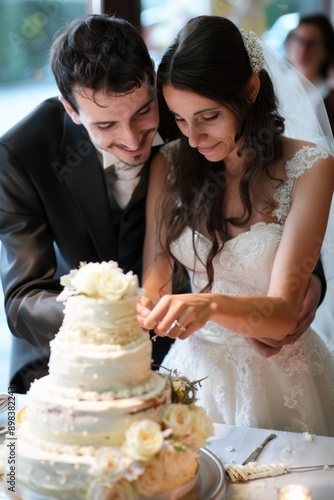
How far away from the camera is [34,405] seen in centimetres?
173

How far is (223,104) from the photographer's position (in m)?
2.47

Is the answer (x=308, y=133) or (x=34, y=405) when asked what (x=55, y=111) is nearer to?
(x=308, y=133)

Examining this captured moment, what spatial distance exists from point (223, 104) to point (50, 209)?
901 millimetres

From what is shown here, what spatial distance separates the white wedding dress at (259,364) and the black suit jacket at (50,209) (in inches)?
14.3

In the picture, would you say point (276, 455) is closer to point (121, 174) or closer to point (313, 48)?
point (121, 174)

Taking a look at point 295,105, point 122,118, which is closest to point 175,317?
point 122,118

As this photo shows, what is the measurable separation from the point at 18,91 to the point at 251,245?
274 centimetres

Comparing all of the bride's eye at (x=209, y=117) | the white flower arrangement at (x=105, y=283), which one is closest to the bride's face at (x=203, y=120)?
the bride's eye at (x=209, y=117)

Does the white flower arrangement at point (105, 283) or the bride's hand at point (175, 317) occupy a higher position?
the white flower arrangement at point (105, 283)

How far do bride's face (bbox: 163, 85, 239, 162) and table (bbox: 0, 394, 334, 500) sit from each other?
3.13ft

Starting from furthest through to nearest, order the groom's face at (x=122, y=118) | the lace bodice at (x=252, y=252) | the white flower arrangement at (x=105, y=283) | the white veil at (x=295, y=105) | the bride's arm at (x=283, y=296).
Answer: the white veil at (x=295, y=105) → the lace bodice at (x=252, y=252) → the groom's face at (x=122, y=118) → the bride's arm at (x=283, y=296) → the white flower arrangement at (x=105, y=283)

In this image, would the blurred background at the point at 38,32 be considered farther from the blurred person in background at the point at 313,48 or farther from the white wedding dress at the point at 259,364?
the white wedding dress at the point at 259,364

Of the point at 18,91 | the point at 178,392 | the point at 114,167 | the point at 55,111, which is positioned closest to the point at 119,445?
the point at 178,392

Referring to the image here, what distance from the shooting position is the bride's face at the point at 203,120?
245cm
